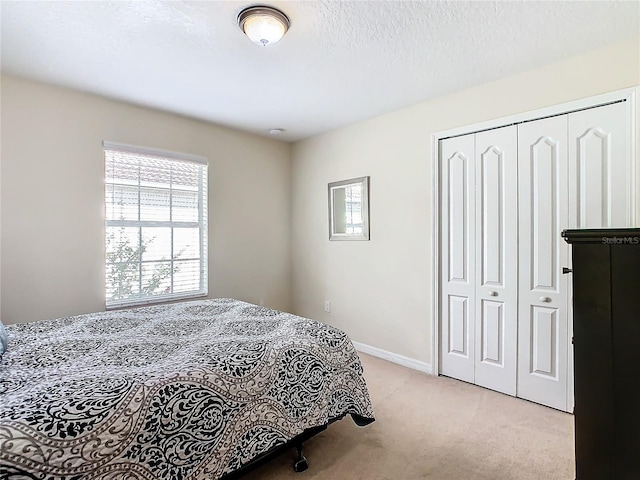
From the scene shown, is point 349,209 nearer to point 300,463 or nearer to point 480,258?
point 480,258

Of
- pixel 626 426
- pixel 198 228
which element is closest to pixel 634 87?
pixel 626 426

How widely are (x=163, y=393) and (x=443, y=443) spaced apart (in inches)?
64.8

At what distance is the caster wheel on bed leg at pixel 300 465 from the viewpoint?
1.74 meters

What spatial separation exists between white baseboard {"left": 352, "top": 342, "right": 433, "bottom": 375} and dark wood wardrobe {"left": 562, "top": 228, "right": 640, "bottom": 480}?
190cm

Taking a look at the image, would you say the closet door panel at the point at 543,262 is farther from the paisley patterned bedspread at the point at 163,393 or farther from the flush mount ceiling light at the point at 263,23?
the flush mount ceiling light at the point at 263,23

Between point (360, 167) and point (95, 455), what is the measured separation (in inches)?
124

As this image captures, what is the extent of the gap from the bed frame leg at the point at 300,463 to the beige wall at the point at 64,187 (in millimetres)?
2237

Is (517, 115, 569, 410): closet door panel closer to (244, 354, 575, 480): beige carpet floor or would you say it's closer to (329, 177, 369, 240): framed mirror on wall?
(244, 354, 575, 480): beige carpet floor

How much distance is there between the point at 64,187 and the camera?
274cm

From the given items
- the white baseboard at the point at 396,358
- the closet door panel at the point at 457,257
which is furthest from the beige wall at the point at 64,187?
A: the closet door panel at the point at 457,257

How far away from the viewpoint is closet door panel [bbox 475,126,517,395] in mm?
2584

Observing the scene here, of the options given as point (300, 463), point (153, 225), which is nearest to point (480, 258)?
point (300, 463)

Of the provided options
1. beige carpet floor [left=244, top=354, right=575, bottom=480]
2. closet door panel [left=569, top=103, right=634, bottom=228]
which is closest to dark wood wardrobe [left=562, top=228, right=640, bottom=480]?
beige carpet floor [left=244, top=354, right=575, bottom=480]

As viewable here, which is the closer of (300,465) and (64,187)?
(300,465)
